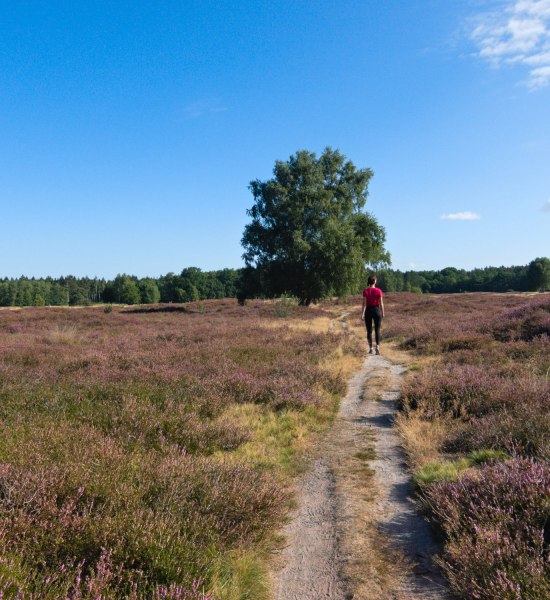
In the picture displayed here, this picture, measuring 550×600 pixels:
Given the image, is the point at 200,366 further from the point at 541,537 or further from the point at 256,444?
the point at 541,537

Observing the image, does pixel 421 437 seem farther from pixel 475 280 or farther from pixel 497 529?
pixel 475 280

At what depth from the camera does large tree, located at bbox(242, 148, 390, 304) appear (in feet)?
117

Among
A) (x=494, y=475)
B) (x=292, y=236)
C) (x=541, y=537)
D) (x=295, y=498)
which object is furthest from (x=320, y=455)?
(x=292, y=236)

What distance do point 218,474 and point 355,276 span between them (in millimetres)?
33855

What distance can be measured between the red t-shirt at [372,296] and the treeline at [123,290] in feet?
343

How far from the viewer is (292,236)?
36.1 meters

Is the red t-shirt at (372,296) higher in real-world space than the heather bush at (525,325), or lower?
higher

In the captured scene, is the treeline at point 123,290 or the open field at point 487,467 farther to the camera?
the treeline at point 123,290

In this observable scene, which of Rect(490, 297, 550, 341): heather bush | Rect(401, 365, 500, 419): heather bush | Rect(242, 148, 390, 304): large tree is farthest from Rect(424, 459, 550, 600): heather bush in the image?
Rect(242, 148, 390, 304): large tree

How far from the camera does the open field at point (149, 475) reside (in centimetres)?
276

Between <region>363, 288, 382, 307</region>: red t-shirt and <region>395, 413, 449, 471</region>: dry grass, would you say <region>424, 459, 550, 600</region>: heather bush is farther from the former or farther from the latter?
<region>363, 288, 382, 307</region>: red t-shirt

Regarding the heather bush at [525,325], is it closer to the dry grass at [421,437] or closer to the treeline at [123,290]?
the dry grass at [421,437]

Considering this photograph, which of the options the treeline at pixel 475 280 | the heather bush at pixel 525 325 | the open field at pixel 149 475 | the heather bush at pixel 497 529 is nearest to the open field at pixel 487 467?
the heather bush at pixel 497 529

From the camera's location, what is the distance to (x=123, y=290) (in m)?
127
